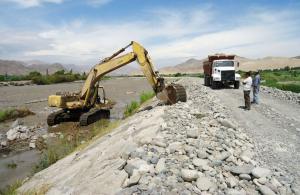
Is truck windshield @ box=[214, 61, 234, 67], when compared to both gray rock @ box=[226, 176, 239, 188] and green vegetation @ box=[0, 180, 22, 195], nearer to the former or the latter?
green vegetation @ box=[0, 180, 22, 195]

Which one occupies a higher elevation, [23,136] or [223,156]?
[223,156]

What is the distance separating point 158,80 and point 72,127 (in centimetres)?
735

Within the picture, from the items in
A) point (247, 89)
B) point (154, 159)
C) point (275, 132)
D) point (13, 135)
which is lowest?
point (13, 135)

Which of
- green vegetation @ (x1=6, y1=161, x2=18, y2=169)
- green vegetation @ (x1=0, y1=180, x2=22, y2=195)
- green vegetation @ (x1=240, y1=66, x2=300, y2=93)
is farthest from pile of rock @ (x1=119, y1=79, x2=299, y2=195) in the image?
green vegetation @ (x1=240, y1=66, x2=300, y2=93)

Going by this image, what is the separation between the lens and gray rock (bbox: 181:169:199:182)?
28.5ft

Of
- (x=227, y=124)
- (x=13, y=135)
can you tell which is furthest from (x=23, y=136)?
(x=227, y=124)

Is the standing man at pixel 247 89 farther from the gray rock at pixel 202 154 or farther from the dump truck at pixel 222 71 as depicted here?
the dump truck at pixel 222 71

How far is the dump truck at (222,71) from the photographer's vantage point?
3103cm

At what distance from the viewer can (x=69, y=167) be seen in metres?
12.7

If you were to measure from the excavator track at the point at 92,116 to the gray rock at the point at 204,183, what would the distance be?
50.8 ft

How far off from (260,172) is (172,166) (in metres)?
1.98

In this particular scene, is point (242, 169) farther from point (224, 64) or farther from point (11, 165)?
point (224, 64)

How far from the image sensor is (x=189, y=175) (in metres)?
8.71

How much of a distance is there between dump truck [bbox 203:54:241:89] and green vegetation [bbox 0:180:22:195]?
20472mm
